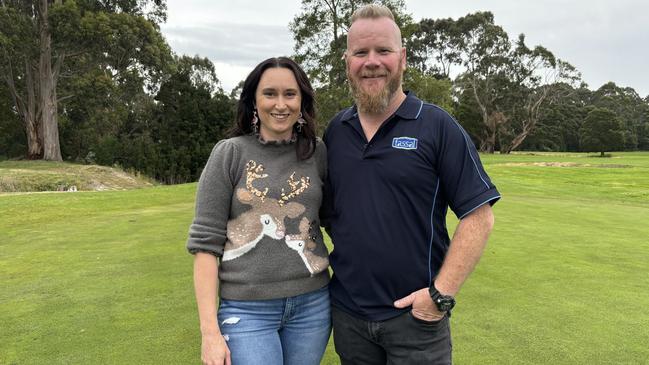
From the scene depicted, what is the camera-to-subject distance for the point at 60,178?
18.2 meters

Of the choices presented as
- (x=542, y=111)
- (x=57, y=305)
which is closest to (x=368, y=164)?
(x=57, y=305)

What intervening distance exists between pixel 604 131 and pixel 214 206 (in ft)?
182

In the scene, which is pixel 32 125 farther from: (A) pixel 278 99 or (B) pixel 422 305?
(B) pixel 422 305

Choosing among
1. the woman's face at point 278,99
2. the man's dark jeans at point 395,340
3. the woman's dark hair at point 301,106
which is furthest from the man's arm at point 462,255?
the woman's face at point 278,99

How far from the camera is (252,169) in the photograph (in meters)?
2.14

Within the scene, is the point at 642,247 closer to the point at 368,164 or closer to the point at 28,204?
the point at 368,164

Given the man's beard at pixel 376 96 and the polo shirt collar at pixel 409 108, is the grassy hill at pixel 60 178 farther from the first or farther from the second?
the polo shirt collar at pixel 409 108

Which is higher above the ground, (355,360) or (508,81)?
(508,81)

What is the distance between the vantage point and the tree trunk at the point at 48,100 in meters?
23.2

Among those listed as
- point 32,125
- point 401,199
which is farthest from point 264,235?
point 32,125

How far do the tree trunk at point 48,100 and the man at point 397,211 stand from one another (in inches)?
1000

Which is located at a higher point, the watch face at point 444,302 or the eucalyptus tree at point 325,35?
the eucalyptus tree at point 325,35

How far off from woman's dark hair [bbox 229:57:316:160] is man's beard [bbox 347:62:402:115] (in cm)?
21

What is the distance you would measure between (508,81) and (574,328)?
170 feet
